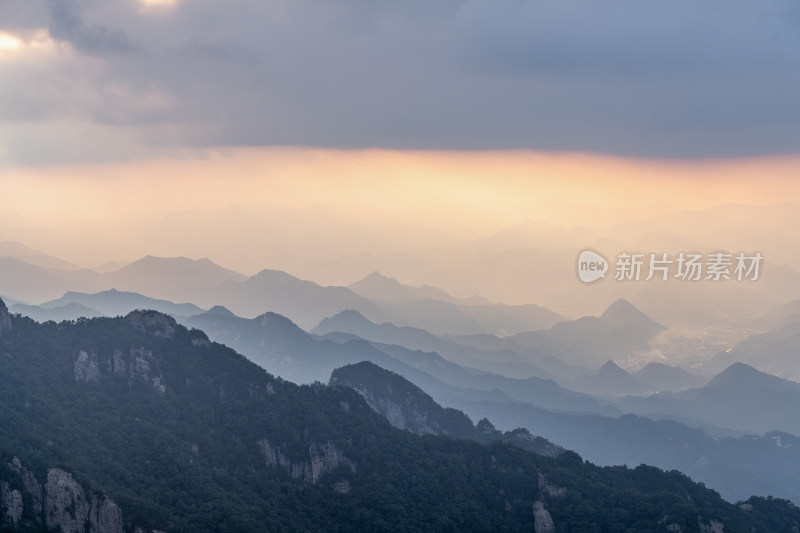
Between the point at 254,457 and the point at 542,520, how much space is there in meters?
43.4

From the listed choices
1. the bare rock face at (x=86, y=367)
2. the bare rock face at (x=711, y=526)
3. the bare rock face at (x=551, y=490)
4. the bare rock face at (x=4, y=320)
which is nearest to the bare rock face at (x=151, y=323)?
the bare rock face at (x=86, y=367)

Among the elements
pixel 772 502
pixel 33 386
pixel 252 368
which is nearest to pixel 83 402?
pixel 33 386

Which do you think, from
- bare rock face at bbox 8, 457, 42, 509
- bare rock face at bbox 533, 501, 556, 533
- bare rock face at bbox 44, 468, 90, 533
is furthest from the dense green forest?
bare rock face at bbox 44, 468, 90, 533

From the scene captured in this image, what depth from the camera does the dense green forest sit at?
429 feet

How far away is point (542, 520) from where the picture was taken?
14650 centimetres

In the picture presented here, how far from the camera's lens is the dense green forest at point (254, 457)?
130875 millimetres

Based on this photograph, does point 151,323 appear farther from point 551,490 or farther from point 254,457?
point 551,490

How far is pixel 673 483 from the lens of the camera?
543ft

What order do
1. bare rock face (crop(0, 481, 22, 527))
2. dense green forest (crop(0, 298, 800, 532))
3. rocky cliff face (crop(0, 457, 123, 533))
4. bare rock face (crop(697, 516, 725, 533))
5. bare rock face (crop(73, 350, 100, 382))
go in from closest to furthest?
bare rock face (crop(0, 481, 22, 527)) → rocky cliff face (crop(0, 457, 123, 533)) → dense green forest (crop(0, 298, 800, 532)) → bare rock face (crop(697, 516, 725, 533)) → bare rock face (crop(73, 350, 100, 382))

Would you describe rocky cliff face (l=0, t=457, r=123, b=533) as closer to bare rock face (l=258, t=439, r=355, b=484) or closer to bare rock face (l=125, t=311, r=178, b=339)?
bare rock face (l=258, t=439, r=355, b=484)

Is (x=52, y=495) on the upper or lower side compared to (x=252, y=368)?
lower

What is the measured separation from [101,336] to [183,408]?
2011 cm

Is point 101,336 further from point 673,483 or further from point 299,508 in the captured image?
point 673,483

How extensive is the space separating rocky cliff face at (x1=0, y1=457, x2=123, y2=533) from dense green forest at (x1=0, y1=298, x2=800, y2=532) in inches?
72.2
